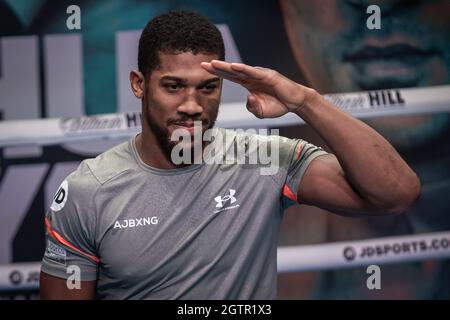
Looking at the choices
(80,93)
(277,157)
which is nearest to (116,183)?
(277,157)

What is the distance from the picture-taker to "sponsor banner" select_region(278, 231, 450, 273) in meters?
3.34

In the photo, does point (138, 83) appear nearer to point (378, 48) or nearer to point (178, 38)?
point (178, 38)

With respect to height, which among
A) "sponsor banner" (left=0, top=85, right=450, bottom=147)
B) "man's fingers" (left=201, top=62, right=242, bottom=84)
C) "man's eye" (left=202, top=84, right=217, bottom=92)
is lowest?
"sponsor banner" (left=0, top=85, right=450, bottom=147)

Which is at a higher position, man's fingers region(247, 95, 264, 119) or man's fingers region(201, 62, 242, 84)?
man's fingers region(201, 62, 242, 84)

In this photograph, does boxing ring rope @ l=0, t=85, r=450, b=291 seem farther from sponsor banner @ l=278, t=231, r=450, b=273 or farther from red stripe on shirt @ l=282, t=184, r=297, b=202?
red stripe on shirt @ l=282, t=184, r=297, b=202

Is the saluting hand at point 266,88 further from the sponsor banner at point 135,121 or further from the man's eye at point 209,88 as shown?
the sponsor banner at point 135,121

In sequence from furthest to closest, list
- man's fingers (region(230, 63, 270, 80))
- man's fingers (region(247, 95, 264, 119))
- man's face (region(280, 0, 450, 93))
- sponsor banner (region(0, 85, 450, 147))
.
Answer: man's face (region(280, 0, 450, 93)), sponsor banner (region(0, 85, 450, 147)), man's fingers (region(247, 95, 264, 119)), man's fingers (region(230, 63, 270, 80))

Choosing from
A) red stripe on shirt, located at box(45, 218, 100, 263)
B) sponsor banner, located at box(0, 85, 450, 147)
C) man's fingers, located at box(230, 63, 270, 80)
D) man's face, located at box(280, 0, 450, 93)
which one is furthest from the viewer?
man's face, located at box(280, 0, 450, 93)

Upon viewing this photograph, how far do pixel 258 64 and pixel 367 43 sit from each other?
0.56 metres

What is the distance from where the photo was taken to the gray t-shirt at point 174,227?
75.7 inches

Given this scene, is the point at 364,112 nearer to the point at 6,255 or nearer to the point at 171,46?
the point at 171,46

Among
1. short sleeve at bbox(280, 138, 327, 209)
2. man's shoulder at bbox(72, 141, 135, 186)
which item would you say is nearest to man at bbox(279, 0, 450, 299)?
short sleeve at bbox(280, 138, 327, 209)

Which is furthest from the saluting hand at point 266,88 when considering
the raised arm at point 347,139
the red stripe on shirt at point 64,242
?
the red stripe on shirt at point 64,242

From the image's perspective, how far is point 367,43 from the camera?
3.40 meters
